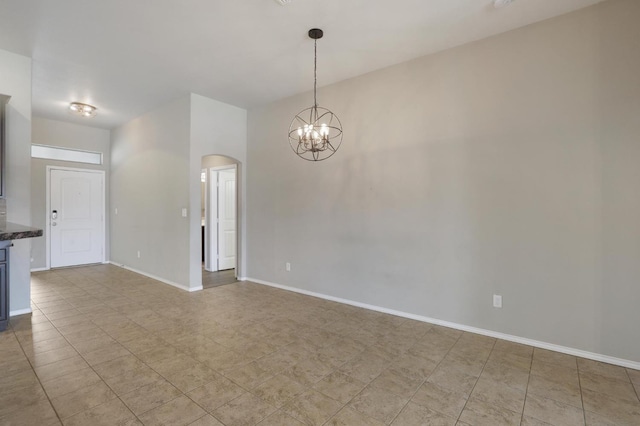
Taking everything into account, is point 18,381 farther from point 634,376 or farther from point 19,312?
point 634,376

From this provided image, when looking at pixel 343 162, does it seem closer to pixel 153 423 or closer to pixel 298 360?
pixel 298 360

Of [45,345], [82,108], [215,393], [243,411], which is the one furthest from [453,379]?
[82,108]

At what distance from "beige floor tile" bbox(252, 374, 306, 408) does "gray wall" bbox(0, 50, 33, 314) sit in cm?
339

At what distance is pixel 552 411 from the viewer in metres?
1.97

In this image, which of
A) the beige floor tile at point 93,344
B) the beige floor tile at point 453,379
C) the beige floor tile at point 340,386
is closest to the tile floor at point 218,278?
the beige floor tile at point 93,344

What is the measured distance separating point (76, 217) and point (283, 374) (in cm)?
641

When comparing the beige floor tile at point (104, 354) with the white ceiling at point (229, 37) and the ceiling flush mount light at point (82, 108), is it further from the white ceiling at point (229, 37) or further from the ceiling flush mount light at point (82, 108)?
the ceiling flush mount light at point (82, 108)

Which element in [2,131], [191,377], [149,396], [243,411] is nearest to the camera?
[243,411]

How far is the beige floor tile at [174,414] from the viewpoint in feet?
5.98

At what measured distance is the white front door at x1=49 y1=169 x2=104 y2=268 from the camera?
241 inches

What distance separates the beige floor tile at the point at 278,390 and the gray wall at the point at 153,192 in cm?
294

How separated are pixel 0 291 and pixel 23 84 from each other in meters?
2.35

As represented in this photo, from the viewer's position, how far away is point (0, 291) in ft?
10.2

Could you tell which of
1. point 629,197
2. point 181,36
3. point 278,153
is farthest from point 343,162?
point 629,197
